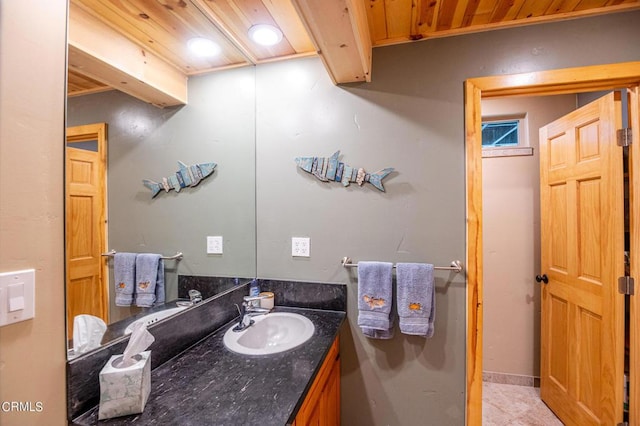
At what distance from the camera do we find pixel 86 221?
2.85 ft

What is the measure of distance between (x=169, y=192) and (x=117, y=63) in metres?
0.52

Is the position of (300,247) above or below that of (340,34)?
below

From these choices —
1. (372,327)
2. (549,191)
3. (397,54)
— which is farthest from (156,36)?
(549,191)

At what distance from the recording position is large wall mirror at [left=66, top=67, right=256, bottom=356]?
0.87 meters

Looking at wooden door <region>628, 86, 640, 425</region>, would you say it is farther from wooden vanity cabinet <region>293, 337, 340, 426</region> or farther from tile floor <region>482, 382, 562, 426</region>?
wooden vanity cabinet <region>293, 337, 340, 426</region>

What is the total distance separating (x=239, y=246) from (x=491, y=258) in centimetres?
207

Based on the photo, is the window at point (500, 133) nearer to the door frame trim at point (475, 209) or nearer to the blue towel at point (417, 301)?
the door frame trim at point (475, 209)

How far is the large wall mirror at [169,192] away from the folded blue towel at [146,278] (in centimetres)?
3

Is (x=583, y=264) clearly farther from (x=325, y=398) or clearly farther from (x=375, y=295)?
(x=325, y=398)

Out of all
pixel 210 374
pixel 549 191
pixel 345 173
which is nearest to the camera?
pixel 210 374

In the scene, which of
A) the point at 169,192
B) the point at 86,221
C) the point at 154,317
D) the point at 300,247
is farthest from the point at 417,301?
the point at 86,221

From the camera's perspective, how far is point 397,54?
1.61 metres

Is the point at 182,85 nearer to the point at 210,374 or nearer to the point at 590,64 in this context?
the point at 210,374

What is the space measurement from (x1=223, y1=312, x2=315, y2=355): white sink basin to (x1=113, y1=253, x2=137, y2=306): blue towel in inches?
18.0
